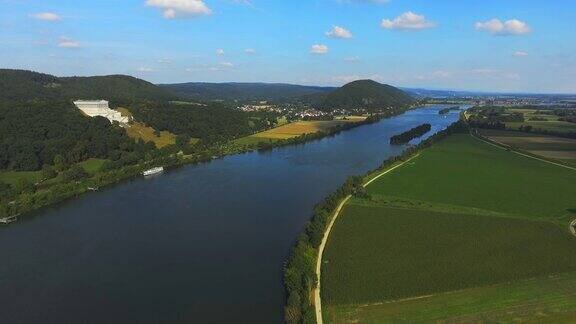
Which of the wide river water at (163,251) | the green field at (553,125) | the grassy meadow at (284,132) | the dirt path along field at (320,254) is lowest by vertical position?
the wide river water at (163,251)

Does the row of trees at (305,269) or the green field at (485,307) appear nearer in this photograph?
the green field at (485,307)

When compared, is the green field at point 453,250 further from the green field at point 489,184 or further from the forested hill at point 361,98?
the forested hill at point 361,98

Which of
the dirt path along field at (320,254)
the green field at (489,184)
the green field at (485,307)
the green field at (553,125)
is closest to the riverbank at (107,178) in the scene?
the dirt path along field at (320,254)

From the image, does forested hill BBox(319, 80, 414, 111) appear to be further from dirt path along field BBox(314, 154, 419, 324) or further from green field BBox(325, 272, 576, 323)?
green field BBox(325, 272, 576, 323)

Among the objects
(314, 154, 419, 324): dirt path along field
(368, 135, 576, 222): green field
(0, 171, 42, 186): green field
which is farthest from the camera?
(0, 171, 42, 186): green field

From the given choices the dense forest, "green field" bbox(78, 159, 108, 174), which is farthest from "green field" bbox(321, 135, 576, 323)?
the dense forest

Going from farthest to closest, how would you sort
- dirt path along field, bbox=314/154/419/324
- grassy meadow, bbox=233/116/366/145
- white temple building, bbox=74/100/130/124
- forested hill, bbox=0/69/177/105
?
forested hill, bbox=0/69/177/105, grassy meadow, bbox=233/116/366/145, white temple building, bbox=74/100/130/124, dirt path along field, bbox=314/154/419/324

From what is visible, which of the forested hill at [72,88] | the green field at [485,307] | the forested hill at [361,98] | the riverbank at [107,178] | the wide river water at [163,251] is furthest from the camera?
the forested hill at [361,98]
